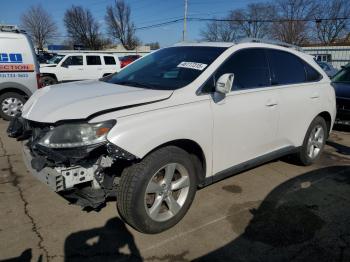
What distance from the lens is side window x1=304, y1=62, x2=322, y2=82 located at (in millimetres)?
4889

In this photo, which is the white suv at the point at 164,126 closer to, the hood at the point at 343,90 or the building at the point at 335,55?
the hood at the point at 343,90

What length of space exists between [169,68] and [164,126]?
1144 mm

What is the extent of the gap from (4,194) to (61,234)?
127 centimetres

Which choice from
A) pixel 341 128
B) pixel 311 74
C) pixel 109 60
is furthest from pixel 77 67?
pixel 311 74

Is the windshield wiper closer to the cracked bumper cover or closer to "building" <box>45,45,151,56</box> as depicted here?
the cracked bumper cover

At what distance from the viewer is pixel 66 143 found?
9.06 ft

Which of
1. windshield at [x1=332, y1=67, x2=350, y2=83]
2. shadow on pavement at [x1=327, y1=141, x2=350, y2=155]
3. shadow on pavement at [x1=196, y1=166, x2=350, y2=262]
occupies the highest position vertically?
windshield at [x1=332, y1=67, x2=350, y2=83]

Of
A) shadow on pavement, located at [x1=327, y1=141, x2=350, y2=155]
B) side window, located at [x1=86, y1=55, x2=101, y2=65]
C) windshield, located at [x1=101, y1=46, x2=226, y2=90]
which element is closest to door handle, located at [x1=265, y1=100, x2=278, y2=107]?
windshield, located at [x1=101, y1=46, x2=226, y2=90]

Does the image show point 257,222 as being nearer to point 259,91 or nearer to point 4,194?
point 259,91

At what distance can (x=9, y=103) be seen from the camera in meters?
8.33

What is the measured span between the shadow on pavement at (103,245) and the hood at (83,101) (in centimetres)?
116

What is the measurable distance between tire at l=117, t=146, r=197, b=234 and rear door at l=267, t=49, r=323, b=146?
1.67m

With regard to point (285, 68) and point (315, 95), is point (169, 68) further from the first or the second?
point (315, 95)

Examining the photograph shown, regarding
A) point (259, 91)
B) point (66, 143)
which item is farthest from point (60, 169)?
point (259, 91)
